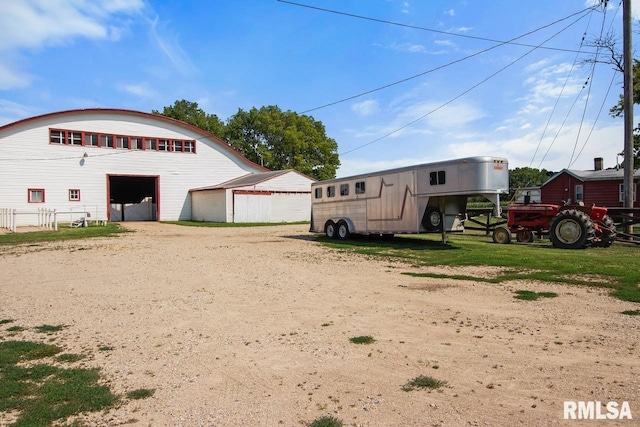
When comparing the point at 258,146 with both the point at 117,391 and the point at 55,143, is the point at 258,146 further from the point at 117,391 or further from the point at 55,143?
the point at 117,391

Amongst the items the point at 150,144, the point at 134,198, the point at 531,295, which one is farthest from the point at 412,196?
the point at 134,198

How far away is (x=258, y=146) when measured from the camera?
65500 millimetres

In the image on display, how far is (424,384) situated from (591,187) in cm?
4038

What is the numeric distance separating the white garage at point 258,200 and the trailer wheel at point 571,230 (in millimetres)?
25353

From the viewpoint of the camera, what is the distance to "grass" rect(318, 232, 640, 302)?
9033 millimetres

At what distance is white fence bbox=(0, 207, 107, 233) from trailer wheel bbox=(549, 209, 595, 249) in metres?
26.7

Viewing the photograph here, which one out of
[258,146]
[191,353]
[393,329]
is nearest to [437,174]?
[393,329]

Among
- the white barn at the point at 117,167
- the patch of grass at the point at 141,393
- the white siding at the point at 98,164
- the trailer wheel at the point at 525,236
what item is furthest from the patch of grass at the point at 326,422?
the white siding at the point at 98,164

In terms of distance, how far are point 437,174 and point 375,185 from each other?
3.13m

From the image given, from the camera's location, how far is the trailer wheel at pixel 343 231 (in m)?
19.4

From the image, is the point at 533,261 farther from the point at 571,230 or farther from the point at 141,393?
the point at 141,393

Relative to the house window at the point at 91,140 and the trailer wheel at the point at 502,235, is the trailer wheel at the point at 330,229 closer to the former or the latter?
the trailer wheel at the point at 502,235

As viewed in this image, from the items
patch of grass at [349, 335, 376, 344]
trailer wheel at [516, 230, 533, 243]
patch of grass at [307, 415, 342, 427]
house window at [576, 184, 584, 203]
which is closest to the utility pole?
trailer wheel at [516, 230, 533, 243]

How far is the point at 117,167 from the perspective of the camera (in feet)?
123
